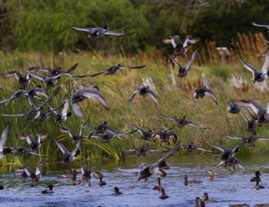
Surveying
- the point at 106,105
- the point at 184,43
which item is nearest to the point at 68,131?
the point at 184,43

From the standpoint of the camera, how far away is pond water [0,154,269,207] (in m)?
10.5

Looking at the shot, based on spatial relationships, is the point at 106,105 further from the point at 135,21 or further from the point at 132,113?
the point at 135,21

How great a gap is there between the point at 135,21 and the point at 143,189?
26.1m

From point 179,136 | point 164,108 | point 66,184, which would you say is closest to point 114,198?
point 66,184

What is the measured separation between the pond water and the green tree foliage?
2304cm

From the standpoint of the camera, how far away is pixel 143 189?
38.0ft

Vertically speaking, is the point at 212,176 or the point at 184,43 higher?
the point at 184,43

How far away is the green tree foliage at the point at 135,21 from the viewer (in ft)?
120

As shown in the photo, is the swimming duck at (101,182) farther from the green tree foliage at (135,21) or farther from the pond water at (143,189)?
the green tree foliage at (135,21)

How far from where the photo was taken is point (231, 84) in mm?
18953

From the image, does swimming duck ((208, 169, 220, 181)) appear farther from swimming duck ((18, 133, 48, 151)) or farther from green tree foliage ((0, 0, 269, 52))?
green tree foliage ((0, 0, 269, 52))

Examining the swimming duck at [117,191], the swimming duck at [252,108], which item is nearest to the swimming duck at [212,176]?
the swimming duck at [117,191]

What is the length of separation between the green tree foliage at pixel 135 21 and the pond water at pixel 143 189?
23037 millimetres

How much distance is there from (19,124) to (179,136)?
148 inches
